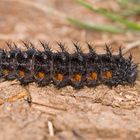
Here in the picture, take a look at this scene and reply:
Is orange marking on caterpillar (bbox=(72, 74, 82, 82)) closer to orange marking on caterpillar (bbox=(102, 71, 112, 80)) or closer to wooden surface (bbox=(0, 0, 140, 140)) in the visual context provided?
wooden surface (bbox=(0, 0, 140, 140))

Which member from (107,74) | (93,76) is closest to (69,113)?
(93,76)

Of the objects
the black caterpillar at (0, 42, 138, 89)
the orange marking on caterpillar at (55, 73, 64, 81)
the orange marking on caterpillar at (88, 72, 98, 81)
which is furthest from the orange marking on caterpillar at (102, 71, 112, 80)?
the orange marking on caterpillar at (55, 73, 64, 81)

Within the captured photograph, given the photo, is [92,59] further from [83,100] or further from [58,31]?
[58,31]

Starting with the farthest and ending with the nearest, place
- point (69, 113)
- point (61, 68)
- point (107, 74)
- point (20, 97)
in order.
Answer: point (107, 74), point (61, 68), point (20, 97), point (69, 113)

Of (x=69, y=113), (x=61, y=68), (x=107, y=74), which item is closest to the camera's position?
(x=69, y=113)

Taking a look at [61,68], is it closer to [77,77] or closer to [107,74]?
[77,77]

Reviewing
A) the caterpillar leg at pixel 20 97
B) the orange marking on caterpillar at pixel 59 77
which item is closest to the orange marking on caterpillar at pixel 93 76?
the orange marking on caterpillar at pixel 59 77

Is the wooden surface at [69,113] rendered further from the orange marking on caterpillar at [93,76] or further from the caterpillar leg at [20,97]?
the orange marking on caterpillar at [93,76]

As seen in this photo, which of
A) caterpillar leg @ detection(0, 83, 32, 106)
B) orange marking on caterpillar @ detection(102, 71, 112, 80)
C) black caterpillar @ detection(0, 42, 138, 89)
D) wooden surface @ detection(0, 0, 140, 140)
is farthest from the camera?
orange marking on caterpillar @ detection(102, 71, 112, 80)
